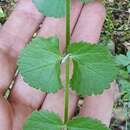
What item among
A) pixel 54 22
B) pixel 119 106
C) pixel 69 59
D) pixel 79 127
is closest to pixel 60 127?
pixel 79 127

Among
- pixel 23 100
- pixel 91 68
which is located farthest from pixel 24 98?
pixel 91 68

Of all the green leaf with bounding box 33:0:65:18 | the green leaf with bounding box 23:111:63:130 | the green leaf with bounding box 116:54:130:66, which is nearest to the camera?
the green leaf with bounding box 23:111:63:130

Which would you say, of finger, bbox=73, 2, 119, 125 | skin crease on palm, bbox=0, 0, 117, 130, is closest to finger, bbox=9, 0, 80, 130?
skin crease on palm, bbox=0, 0, 117, 130

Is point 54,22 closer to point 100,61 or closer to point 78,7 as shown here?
point 78,7

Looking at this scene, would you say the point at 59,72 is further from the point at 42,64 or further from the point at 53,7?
the point at 53,7

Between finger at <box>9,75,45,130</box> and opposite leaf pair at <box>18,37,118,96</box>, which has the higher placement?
opposite leaf pair at <box>18,37,118,96</box>

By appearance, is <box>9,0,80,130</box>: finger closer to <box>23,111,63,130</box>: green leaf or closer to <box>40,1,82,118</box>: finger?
<box>40,1,82,118</box>: finger

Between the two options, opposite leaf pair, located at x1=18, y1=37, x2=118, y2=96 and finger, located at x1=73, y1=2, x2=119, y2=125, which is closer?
opposite leaf pair, located at x1=18, y1=37, x2=118, y2=96
